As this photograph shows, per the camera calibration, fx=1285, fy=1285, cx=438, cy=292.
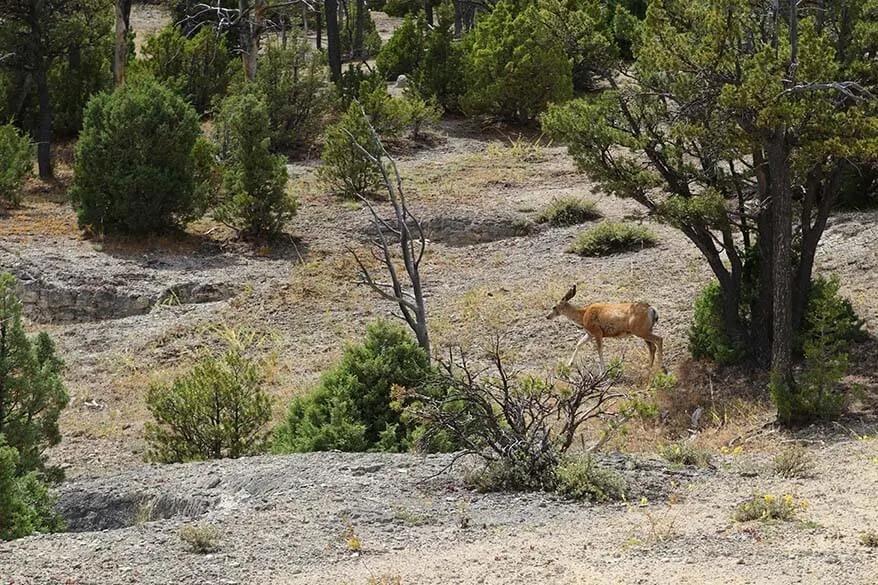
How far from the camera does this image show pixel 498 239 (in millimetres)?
19953

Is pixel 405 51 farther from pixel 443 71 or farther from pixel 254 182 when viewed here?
pixel 254 182

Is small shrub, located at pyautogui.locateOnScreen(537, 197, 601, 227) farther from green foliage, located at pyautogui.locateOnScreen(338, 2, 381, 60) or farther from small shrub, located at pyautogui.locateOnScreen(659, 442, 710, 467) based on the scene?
green foliage, located at pyautogui.locateOnScreen(338, 2, 381, 60)

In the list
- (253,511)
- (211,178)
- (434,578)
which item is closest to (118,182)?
(211,178)

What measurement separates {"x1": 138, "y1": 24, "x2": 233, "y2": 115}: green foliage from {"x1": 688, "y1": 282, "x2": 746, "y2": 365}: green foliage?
51.9ft

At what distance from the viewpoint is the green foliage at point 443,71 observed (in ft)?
94.1

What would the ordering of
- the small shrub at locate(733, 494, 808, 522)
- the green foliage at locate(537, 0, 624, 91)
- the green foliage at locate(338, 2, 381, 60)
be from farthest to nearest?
1. the green foliage at locate(338, 2, 381, 60)
2. the green foliage at locate(537, 0, 624, 91)
3. the small shrub at locate(733, 494, 808, 522)

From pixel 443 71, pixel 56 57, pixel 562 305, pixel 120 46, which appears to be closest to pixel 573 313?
pixel 562 305

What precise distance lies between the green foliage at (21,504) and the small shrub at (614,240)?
1051 centimetres

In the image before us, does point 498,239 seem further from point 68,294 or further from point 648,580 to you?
point 648,580

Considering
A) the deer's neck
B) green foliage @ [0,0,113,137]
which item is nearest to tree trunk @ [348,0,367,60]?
green foliage @ [0,0,113,137]

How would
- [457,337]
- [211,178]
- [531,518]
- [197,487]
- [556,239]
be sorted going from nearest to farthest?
[531,518] → [197,487] → [457,337] → [556,239] → [211,178]

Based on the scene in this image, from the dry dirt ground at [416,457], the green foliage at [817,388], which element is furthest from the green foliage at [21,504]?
the green foliage at [817,388]

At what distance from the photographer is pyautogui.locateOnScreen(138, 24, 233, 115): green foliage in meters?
27.7

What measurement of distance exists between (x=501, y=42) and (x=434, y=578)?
21.2m
